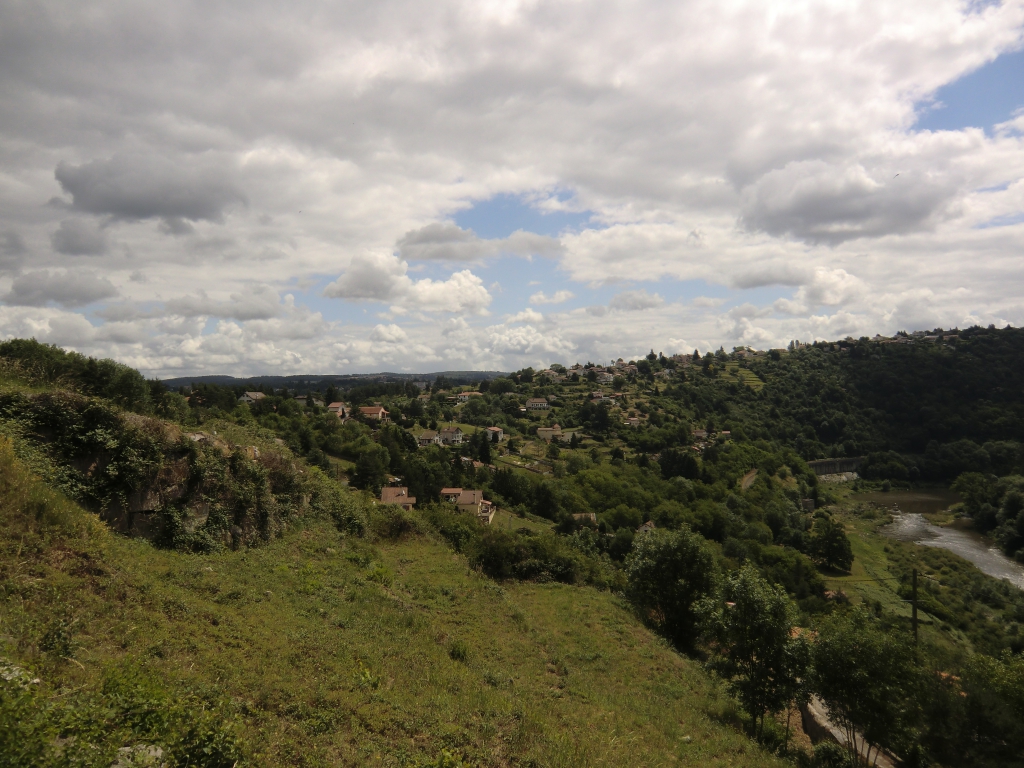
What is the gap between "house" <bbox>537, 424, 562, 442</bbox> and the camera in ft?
339

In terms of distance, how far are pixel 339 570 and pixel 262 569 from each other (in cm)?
301

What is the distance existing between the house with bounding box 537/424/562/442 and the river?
5935 centimetres

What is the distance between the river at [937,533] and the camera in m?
59.4

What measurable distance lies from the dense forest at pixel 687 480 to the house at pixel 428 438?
4392mm

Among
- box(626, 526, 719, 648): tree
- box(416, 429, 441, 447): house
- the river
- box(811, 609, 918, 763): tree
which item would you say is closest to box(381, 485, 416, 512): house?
box(626, 526, 719, 648): tree

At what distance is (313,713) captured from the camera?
7797 mm

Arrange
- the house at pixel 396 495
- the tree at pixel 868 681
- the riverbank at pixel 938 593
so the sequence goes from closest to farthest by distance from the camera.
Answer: the tree at pixel 868 681
the riverbank at pixel 938 593
the house at pixel 396 495

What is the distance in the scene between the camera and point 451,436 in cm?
9294

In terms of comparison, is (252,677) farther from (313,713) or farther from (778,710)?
(778,710)

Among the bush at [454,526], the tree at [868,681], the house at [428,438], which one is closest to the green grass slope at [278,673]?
the tree at [868,681]

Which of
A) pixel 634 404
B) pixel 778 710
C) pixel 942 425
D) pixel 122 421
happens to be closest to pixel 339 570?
pixel 122 421

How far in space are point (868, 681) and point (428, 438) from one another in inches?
3092

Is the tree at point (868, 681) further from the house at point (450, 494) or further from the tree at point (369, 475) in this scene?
the house at point (450, 494)

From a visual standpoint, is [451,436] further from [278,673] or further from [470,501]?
[278,673]
